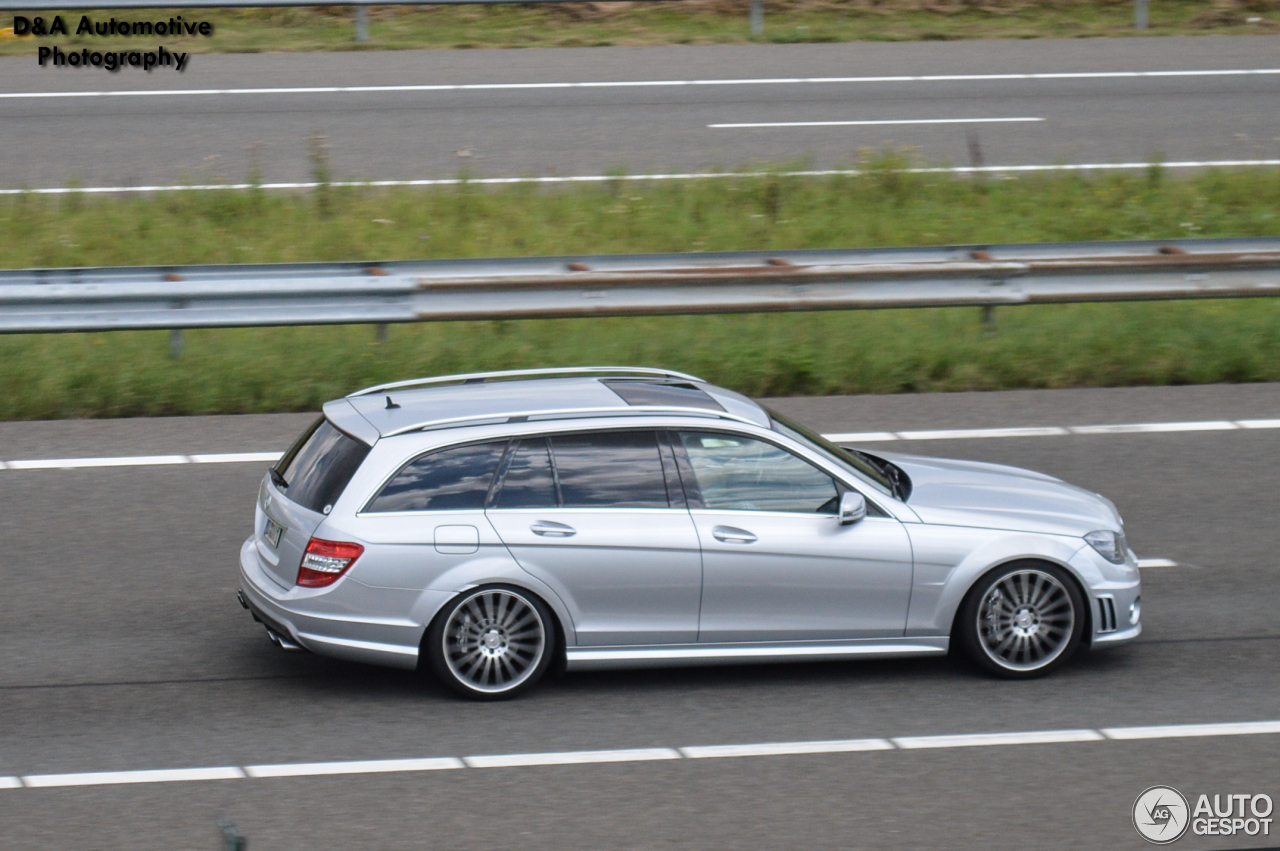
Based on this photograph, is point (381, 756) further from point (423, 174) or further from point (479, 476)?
point (423, 174)

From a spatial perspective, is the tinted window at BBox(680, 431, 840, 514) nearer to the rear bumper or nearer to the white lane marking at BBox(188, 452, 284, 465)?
the rear bumper

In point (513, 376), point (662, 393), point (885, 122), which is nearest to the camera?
point (662, 393)

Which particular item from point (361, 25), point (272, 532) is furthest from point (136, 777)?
→ point (361, 25)

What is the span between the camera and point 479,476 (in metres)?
7.11

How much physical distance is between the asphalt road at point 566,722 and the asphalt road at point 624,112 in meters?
8.44

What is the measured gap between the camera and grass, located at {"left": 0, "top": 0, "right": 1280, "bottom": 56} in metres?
21.6

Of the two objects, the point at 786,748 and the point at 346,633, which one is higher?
the point at 346,633

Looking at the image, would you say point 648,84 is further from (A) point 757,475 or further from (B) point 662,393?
(A) point 757,475

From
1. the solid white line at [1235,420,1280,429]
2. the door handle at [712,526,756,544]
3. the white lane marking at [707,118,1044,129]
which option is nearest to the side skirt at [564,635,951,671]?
the door handle at [712,526,756,544]

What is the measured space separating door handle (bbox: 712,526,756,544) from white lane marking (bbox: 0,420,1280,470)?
3892mm

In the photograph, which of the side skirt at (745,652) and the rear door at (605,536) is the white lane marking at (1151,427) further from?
the rear door at (605,536)

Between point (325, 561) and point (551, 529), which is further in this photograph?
point (551, 529)

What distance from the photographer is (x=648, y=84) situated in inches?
787

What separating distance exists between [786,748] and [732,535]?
1020 millimetres
